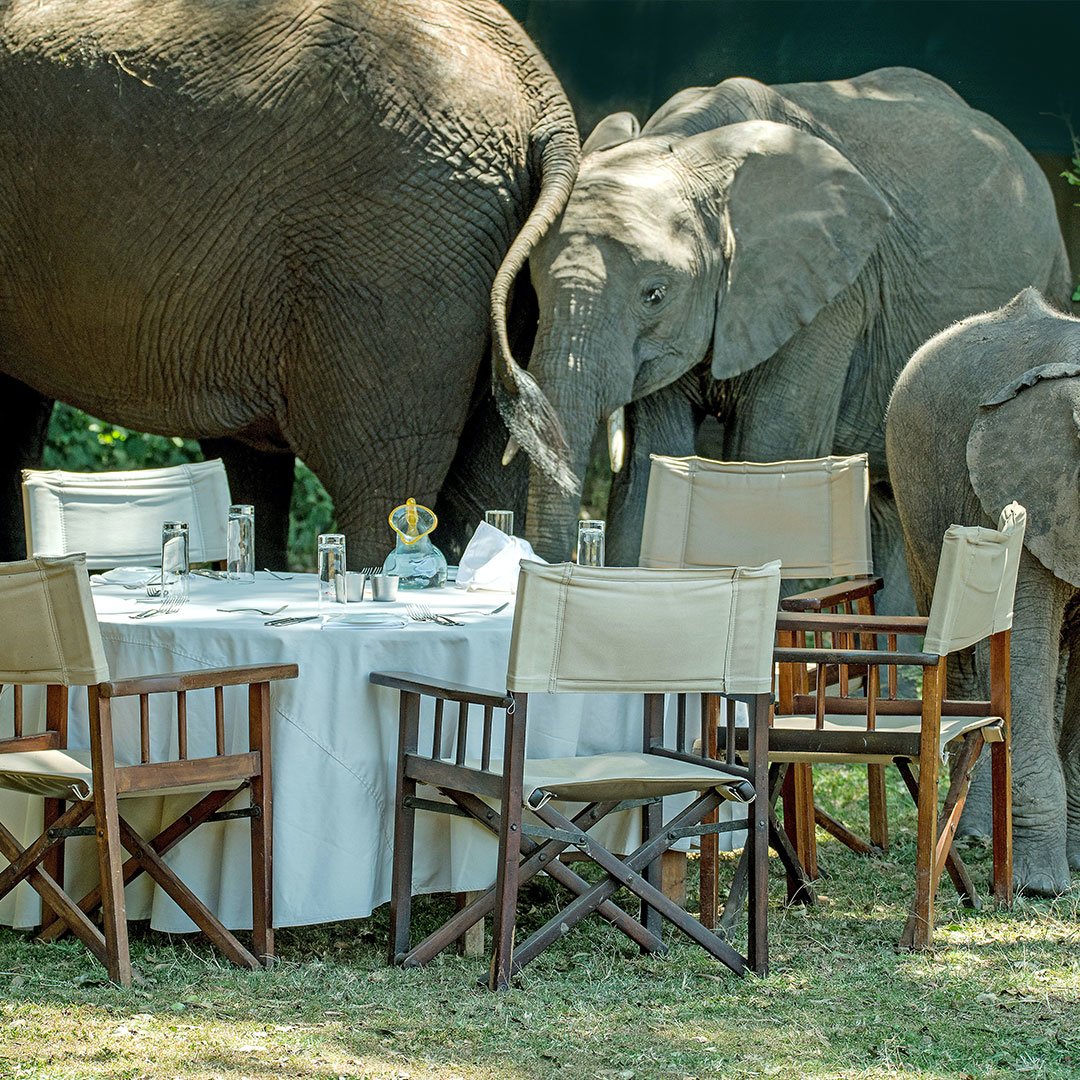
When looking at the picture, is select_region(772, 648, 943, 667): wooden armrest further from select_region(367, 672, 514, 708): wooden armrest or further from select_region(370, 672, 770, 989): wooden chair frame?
select_region(367, 672, 514, 708): wooden armrest

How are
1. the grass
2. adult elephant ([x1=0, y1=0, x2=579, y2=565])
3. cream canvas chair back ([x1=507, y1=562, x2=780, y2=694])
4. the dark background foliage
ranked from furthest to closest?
1. the dark background foliage
2. adult elephant ([x1=0, y1=0, x2=579, y2=565])
3. cream canvas chair back ([x1=507, y1=562, x2=780, y2=694])
4. the grass

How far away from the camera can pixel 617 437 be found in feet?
26.5

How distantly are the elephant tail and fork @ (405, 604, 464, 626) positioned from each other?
2088 millimetres

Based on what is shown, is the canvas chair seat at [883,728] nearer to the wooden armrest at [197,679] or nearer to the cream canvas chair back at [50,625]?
the wooden armrest at [197,679]

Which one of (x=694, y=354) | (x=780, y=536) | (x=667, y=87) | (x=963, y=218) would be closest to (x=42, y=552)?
(x=780, y=536)

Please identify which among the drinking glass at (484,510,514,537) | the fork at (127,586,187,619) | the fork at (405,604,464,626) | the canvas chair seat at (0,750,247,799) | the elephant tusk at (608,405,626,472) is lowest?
the canvas chair seat at (0,750,247,799)

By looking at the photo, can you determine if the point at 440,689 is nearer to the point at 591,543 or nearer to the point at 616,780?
the point at 616,780

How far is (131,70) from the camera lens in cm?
683

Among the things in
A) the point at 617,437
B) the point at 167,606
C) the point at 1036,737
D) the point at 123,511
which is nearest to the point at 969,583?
the point at 1036,737

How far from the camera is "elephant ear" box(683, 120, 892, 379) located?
780cm

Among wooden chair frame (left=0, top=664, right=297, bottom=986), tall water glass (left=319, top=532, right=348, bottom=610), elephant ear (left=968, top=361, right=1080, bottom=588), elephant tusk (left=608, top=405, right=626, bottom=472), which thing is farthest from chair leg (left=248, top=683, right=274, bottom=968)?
elephant tusk (left=608, top=405, right=626, bottom=472)

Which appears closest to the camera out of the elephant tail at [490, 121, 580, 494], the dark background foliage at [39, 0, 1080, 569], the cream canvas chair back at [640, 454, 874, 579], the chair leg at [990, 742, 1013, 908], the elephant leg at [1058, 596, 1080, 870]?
the chair leg at [990, 742, 1013, 908]

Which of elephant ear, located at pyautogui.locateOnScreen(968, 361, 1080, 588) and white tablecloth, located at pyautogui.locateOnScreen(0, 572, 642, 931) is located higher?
elephant ear, located at pyautogui.locateOnScreen(968, 361, 1080, 588)

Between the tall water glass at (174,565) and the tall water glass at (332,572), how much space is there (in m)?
0.37
